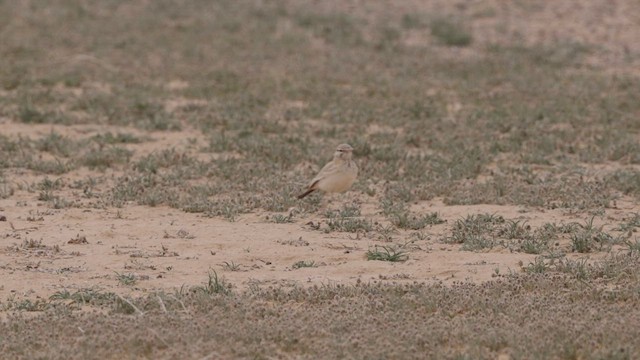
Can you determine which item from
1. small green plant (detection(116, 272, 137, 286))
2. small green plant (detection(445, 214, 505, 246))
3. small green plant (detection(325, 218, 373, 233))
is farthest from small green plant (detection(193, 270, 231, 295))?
small green plant (detection(445, 214, 505, 246))

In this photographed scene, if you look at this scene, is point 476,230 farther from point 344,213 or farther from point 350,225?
point 344,213

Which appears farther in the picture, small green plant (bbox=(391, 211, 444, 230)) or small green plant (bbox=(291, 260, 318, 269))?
small green plant (bbox=(391, 211, 444, 230))

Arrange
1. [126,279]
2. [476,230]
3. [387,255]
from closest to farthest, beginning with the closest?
1. [126,279]
2. [387,255]
3. [476,230]

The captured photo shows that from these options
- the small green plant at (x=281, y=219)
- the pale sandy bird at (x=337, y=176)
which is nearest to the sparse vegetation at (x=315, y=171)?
the small green plant at (x=281, y=219)

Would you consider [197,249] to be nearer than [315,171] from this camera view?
Yes

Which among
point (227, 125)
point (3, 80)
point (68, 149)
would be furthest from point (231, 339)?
point (3, 80)

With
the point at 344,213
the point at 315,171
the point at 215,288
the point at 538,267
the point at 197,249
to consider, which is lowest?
the point at 315,171

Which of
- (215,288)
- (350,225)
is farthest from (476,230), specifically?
(215,288)

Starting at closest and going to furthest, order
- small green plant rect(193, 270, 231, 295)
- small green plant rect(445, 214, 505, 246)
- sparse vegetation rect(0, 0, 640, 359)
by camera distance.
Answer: sparse vegetation rect(0, 0, 640, 359) → small green plant rect(193, 270, 231, 295) → small green plant rect(445, 214, 505, 246)

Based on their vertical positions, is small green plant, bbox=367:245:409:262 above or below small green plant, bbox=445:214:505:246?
above

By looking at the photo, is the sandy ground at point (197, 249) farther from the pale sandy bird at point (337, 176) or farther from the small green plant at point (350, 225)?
the pale sandy bird at point (337, 176)

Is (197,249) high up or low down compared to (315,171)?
up

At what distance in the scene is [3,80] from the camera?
16719 millimetres

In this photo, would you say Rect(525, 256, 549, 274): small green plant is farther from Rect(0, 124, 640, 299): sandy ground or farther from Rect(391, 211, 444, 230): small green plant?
Rect(391, 211, 444, 230): small green plant
